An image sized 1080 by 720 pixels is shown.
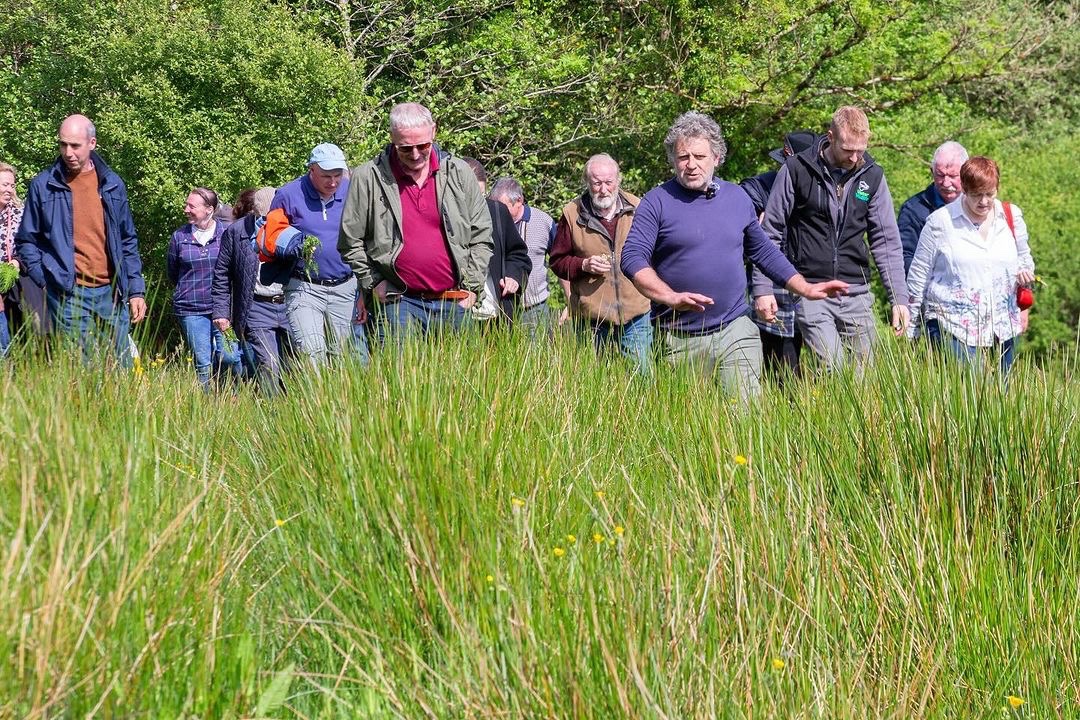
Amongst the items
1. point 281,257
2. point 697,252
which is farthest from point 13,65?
point 697,252

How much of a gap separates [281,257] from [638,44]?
11.1 m

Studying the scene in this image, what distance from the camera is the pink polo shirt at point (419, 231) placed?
7387 millimetres

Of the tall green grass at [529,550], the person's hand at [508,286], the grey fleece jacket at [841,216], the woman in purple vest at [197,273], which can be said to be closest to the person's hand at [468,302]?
the person's hand at [508,286]

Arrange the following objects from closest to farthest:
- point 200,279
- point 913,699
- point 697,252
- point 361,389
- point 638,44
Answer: point 913,699, point 361,389, point 697,252, point 200,279, point 638,44

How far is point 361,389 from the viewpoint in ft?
16.3

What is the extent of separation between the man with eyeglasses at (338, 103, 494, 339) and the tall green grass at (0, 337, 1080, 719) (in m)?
1.82

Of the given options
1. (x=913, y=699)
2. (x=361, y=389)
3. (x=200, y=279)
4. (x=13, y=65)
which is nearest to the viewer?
(x=913, y=699)

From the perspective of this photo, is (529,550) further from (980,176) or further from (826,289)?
(980,176)

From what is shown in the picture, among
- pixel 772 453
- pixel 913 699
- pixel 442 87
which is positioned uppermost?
pixel 442 87

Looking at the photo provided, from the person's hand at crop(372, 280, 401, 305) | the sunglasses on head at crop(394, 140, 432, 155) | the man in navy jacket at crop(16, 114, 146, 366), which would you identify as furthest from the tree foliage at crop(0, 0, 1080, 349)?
the sunglasses on head at crop(394, 140, 432, 155)

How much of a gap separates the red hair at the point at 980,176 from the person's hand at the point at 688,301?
1.92m

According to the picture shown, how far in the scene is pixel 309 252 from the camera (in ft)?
26.6

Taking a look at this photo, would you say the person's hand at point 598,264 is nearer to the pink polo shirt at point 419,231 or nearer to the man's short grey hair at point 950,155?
the pink polo shirt at point 419,231

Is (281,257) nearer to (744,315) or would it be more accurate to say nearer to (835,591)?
(744,315)
